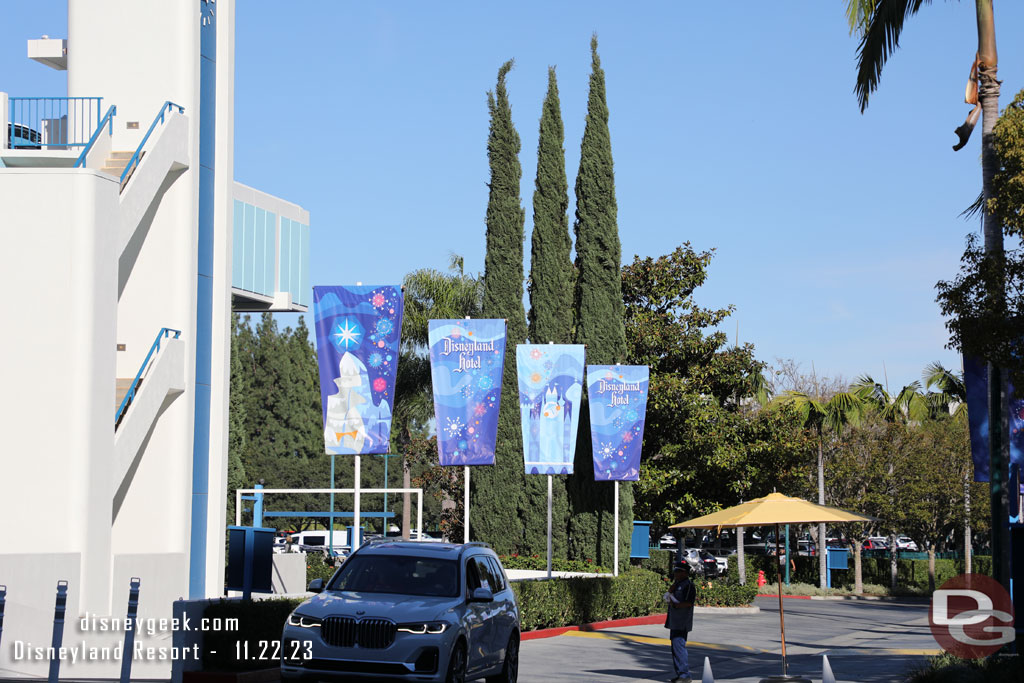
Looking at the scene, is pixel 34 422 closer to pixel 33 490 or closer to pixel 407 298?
pixel 33 490

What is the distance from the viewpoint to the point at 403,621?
1328 centimetres

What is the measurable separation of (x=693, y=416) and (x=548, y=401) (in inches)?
631

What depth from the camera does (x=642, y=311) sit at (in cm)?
4641

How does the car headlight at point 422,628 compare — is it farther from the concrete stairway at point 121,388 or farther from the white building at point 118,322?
the concrete stairway at point 121,388

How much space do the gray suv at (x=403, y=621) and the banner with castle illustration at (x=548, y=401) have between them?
41.3 feet

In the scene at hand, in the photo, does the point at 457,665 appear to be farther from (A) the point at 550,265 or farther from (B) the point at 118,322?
(A) the point at 550,265

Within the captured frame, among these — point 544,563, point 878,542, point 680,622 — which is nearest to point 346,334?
point 680,622

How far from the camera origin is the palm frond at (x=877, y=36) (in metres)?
21.1

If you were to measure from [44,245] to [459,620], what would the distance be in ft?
35.7

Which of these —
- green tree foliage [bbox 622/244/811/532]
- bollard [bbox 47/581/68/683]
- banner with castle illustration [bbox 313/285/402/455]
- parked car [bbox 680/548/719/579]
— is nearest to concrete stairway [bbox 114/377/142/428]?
banner with castle illustration [bbox 313/285/402/455]

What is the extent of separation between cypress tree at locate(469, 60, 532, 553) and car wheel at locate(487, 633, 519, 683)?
77.9 feet

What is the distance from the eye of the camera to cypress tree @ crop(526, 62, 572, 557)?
4006 cm

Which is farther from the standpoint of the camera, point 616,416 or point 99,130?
point 616,416

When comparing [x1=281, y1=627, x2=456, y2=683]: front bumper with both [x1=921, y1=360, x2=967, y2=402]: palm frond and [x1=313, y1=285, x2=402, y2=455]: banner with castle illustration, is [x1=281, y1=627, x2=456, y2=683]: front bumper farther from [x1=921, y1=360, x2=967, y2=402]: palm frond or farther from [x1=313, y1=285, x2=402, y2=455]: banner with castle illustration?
[x1=921, y1=360, x2=967, y2=402]: palm frond
